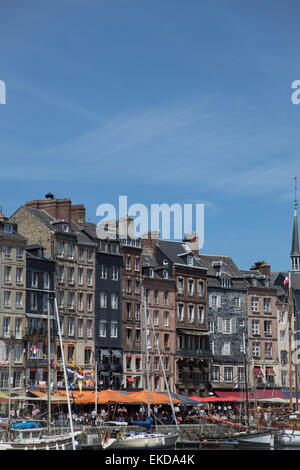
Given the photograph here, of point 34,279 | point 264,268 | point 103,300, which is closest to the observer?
→ point 34,279

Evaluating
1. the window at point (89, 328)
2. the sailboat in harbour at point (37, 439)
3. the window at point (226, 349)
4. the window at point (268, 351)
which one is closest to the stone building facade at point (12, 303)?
the window at point (89, 328)

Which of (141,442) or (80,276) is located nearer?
(141,442)

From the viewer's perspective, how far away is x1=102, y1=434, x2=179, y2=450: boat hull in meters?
64.6

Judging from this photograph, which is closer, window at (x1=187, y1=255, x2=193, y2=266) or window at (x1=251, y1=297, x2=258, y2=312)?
window at (x1=187, y1=255, x2=193, y2=266)

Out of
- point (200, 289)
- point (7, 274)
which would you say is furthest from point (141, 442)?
point (200, 289)

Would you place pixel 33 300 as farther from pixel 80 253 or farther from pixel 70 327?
pixel 80 253

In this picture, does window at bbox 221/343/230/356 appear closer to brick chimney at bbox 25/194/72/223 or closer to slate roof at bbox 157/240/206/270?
slate roof at bbox 157/240/206/270

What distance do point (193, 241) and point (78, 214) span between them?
1868 centimetres

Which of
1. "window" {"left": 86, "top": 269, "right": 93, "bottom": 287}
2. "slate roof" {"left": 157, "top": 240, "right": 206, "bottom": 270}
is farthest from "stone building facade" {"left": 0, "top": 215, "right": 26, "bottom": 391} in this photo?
"slate roof" {"left": 157, "top": 240, "right": 206, "bottom": 270}

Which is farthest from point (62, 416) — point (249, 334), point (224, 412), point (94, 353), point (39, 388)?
point (249, 334)

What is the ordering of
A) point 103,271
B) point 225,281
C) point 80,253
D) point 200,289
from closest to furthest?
point 80,253 → point 103,271 → point 200,289 → point 225,281

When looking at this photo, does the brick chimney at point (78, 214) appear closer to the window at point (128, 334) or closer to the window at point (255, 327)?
the window at point (128, 334)

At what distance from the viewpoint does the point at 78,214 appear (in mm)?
98875

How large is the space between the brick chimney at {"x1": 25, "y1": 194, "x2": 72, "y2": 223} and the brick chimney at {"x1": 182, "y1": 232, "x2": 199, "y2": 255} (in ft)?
69.9
